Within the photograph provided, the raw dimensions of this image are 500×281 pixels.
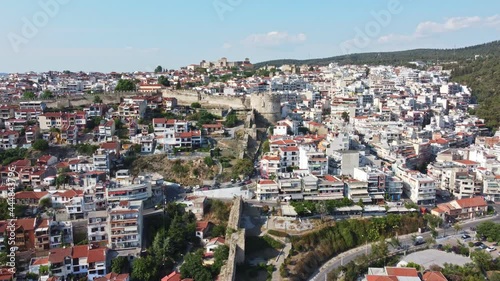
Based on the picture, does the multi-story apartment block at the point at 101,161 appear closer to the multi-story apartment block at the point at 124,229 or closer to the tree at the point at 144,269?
the multi-story apartment block at the point at 124,229

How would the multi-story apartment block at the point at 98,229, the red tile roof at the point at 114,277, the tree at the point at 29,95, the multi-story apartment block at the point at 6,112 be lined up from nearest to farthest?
the red tile roof at the point at 114,277, the multi-story apartment block at the point at 98,229, the multi-story apartment block at the point at 6,112, the tree at the point at 29,95

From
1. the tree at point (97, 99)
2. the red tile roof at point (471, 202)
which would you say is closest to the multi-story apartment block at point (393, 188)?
the red tile roof at point (471, 202)

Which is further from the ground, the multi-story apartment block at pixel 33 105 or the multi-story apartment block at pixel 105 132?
the multi-story apartment block at pixel 33 105

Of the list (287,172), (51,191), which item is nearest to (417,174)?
(287,172)

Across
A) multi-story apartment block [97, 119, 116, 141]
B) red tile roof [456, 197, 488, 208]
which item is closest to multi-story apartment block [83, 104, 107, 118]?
multi-story apartment block [97, 119, 116, 141]

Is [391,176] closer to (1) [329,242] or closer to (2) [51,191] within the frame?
(1) [329,242]

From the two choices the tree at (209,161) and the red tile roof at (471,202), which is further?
the tree at (209,161)

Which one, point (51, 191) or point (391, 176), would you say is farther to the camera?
point (391, 176)
